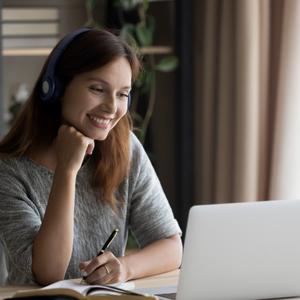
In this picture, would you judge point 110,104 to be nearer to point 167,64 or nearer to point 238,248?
point 238,248

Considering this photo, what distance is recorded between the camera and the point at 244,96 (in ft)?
11.0

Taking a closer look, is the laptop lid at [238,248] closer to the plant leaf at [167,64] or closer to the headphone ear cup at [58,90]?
the headphone ear cup at [58,90]

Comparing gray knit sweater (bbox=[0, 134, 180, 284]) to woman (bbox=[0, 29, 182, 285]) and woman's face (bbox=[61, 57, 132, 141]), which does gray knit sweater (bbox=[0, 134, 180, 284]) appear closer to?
woman (bbox=[0, 29, 182, 285])

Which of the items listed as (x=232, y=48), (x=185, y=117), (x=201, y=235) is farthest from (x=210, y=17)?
(x=201, y=235)

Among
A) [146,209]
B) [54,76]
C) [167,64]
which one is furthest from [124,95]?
[167,64]

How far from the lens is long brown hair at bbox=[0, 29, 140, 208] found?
1939 millimetres

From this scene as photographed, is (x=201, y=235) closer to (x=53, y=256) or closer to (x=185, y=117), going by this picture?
(x=53, y=256)

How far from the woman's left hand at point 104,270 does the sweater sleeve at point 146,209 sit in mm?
261

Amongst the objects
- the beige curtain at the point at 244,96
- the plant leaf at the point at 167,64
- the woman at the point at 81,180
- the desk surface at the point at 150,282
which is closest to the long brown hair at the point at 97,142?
the woman at the point at 81,180

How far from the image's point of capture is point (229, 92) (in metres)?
3.50

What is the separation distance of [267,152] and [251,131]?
111 mm

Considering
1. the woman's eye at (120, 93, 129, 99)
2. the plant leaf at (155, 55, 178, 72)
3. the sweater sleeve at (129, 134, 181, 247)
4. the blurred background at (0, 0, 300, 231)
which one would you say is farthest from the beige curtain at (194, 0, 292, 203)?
the woman's eye at (120, 93, 129, 99)

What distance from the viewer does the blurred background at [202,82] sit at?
10.5ft

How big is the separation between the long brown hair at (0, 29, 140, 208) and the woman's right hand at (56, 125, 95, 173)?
12 cm
